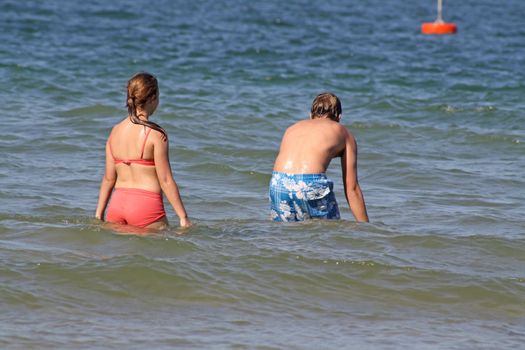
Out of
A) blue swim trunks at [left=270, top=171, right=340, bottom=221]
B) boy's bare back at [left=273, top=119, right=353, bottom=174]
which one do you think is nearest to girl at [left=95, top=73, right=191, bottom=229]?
blue swim trunks at [left=270, top=171, right=340, bottom=221]

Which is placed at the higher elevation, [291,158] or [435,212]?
[291,158]

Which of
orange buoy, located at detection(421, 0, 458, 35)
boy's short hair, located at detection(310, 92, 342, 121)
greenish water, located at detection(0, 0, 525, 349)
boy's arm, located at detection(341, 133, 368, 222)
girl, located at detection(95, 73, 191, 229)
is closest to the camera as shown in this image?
greenish water, located at detection(0, 0, 525, 349)

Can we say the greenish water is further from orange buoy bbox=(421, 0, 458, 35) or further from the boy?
orange buoy bbox=(421, 0, 458, 35)

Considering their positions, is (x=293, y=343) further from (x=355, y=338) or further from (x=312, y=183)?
(x=312, y=183)

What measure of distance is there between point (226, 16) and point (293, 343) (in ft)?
79.6

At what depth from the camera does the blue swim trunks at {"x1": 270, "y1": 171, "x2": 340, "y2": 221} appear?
7484mm

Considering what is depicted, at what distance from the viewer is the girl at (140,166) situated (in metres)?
6.62

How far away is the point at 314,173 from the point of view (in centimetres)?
749

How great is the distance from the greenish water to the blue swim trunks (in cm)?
12

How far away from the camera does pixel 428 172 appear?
10797 mm

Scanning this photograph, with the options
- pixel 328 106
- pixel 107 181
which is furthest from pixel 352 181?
pixel 107 181

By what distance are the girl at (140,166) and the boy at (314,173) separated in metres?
0.95

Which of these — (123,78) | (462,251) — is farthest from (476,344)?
(123,78)

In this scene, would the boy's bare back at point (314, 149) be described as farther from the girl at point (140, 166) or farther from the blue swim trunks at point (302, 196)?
the girl at point (140, 166)
